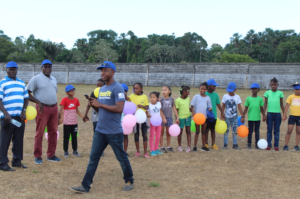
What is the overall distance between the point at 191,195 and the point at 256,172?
1943mm

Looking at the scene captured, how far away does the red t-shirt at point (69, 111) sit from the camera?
6.57 meters

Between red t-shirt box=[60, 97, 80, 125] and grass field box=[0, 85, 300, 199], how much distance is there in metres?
0.85

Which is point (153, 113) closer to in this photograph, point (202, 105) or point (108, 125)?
point (202, 105)

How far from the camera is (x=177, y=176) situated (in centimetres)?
521

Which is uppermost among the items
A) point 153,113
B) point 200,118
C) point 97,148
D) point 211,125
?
point 153,113

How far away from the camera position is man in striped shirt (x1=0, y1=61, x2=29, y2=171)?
204 inches

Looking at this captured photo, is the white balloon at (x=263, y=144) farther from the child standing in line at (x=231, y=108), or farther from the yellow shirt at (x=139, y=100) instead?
the yellow shirt at (x=139, y=100)

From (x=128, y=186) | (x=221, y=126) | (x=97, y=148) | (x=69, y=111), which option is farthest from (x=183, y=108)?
(x=97, y=148)

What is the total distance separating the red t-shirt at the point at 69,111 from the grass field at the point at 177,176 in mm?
851

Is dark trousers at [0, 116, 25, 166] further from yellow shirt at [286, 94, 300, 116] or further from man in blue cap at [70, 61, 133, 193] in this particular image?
yellow shirt at [286, 94, 300, 116]

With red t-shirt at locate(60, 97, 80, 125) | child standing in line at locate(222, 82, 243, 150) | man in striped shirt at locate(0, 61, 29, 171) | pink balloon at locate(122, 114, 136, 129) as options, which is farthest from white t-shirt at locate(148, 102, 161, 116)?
man in striped shirt at locate(0, 61, 29, 171)

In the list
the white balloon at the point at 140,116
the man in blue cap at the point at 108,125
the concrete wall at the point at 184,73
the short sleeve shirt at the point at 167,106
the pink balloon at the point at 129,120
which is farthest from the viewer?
the concrete wall at the point at 184,73

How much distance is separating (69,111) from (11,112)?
5.07 ft

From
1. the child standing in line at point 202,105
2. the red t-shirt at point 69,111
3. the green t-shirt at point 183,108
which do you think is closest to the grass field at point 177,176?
the child standing in line at point 202,105
